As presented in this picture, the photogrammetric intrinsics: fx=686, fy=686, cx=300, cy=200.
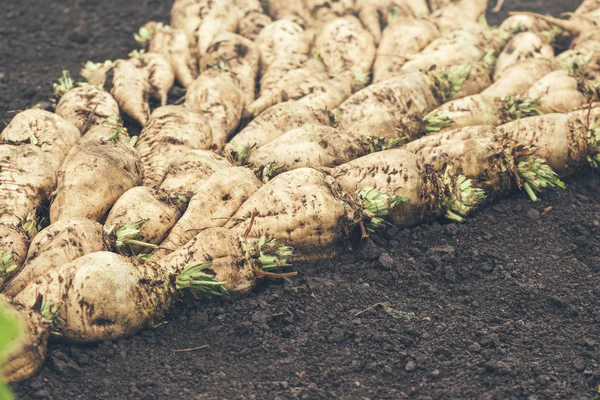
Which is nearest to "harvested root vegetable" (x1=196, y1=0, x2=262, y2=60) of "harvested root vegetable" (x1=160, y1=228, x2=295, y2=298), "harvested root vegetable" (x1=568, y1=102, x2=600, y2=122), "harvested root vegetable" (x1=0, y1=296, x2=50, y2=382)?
"harvested root vegetable" (x1=160, y1=228, x2=295, y2=298)

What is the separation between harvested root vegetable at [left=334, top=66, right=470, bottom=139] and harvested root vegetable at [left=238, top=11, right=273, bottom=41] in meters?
2.05

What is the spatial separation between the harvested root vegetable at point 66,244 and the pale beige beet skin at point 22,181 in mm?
462

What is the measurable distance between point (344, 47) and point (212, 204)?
11.1 feet

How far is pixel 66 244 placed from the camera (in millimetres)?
→ 4320

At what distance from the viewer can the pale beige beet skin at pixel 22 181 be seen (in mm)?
4816

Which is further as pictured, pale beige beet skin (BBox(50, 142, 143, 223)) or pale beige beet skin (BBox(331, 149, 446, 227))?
pale beige beet skin (BBox(331, 149, 446, 227))

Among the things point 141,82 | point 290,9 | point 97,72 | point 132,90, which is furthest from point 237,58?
point 290,9

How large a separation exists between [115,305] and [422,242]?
93.4 inches

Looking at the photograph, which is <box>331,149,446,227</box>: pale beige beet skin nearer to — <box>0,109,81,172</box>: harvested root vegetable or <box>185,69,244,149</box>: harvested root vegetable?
<box>185,69,244,149</box>: harvested root vegetable

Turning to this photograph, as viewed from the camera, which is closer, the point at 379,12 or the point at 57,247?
the point at 57,247

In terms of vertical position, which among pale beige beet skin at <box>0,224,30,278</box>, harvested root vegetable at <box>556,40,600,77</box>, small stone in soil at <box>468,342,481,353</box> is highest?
pale beige beet skin at <box>0,224,30,278</box>

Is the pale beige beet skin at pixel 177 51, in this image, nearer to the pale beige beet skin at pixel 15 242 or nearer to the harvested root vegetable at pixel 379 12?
the harvested root vegetable at pixel 379 12

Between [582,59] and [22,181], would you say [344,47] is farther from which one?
[22,181]

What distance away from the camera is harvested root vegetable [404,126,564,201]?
5590 millimetres
